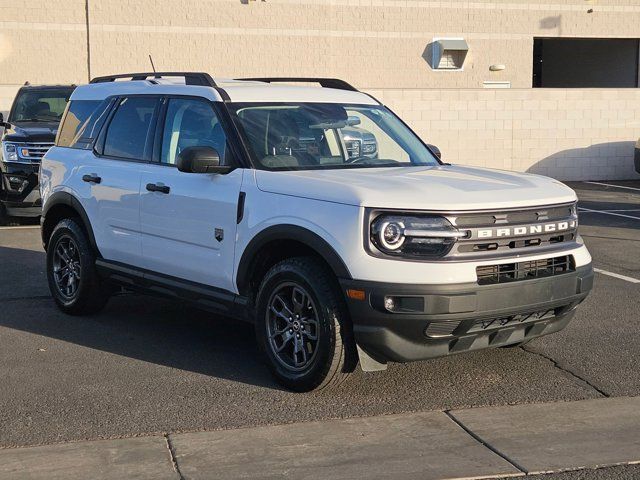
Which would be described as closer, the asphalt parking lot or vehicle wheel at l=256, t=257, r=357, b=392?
the asphalt parking lot

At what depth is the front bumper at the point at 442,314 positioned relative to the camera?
5.12m

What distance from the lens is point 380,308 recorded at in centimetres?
514

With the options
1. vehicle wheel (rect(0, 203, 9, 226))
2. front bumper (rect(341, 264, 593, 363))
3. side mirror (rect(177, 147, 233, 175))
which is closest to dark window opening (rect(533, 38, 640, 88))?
vehicle wheel (rect(0, 203, 9, 226))

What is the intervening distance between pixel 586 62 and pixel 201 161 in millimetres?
27690

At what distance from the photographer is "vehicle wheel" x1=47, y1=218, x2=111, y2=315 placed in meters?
7.48

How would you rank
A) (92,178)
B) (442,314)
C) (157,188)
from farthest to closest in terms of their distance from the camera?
(92,178) → (157,188) → (442,314)

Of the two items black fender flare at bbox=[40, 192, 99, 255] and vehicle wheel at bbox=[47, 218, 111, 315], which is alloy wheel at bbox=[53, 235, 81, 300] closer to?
vehicle wheel at bbox=[47, 218, 111, 315]

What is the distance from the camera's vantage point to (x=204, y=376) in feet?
19.9

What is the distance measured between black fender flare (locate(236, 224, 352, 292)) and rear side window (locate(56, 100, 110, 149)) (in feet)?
7.77

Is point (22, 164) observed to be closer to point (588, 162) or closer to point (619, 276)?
point (619, 276)

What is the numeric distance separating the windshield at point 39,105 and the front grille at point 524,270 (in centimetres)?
1046

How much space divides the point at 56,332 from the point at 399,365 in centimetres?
277

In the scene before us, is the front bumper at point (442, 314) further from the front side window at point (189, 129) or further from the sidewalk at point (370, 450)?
the front side window at point (189, 129)

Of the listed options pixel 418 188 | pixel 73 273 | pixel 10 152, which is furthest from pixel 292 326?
pixel 10 152
